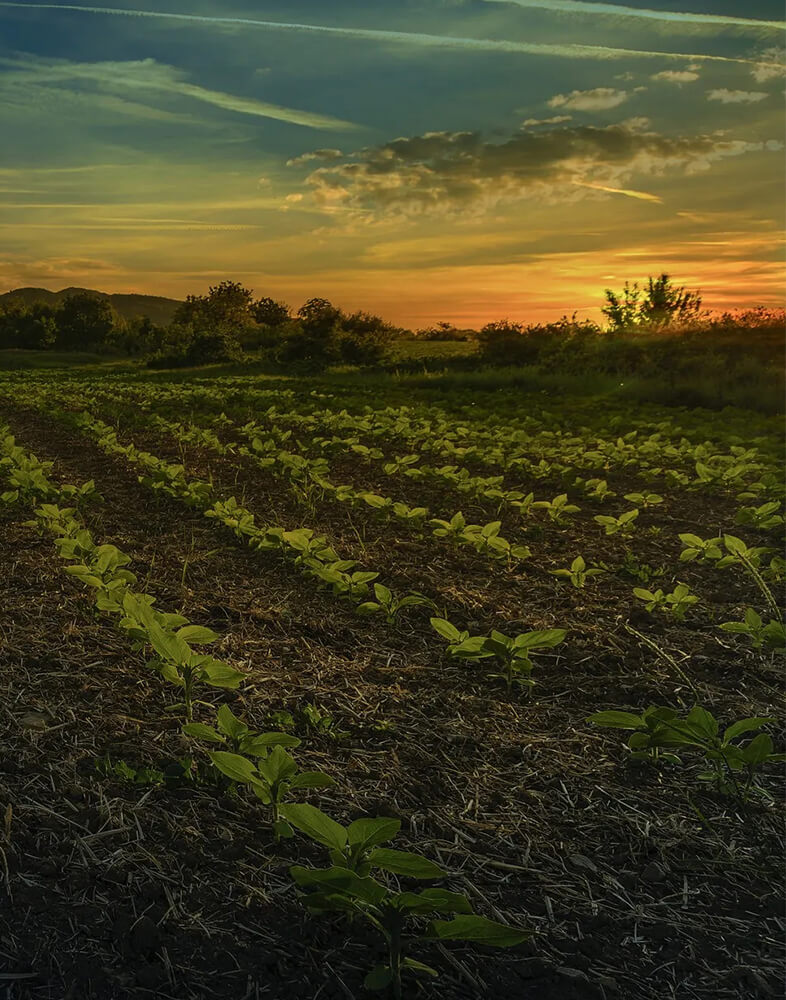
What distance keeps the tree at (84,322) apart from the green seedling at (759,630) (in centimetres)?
5628

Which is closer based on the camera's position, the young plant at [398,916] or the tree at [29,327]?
the young plant at [398,916]

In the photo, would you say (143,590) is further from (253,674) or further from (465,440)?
(465,440)

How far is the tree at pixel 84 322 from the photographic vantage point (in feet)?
182

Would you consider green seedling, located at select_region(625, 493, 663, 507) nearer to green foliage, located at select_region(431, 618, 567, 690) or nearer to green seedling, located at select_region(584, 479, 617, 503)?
green seedling, located at select_region(584, 479, 617, 503)

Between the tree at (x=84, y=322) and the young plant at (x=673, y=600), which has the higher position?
the tree at (x=84, y=322)

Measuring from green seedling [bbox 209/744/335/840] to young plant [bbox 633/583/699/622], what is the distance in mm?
2086

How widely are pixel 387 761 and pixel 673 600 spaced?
1.86 m

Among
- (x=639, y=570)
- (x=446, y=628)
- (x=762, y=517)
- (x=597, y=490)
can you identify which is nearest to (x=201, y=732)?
(x=446, y=628)

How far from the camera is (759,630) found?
3248 millimetres

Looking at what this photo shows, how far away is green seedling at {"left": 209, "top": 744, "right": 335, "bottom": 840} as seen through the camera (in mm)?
2004

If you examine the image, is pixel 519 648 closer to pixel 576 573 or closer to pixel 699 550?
pixel 576 573

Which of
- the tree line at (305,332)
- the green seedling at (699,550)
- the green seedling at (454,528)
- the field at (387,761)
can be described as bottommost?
the field at (387,761)

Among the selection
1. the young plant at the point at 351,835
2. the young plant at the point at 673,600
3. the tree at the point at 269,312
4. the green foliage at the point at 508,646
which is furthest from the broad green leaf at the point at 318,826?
the tree at the point at 269,312

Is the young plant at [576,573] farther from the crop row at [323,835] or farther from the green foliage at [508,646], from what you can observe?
the crop row at [323,835]
